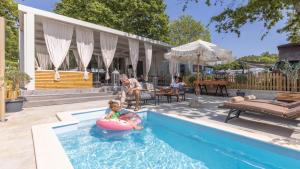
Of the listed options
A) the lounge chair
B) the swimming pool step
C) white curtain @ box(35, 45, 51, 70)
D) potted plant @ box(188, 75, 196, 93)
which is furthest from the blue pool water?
white curtain @ box(35, 45, 51, 70)

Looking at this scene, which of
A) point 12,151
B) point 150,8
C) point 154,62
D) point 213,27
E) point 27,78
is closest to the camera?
point 12,151

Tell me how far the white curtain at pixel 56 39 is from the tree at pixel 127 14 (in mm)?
11020

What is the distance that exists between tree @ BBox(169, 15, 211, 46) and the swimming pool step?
92.2ft

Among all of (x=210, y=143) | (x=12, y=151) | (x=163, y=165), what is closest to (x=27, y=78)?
(x=12, y=151)

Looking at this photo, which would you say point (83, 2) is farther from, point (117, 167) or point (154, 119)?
point (117, 167)

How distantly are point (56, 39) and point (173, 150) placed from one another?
7932 millimetres

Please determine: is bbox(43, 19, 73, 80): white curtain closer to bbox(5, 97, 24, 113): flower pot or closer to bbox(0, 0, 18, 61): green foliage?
bbox(5, 97, 24, 113): flower pot

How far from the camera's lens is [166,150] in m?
4.30

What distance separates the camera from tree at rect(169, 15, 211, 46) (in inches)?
1412

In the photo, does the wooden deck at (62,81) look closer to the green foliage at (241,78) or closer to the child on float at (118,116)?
the child on float at (118,116)

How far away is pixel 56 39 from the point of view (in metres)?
9.27

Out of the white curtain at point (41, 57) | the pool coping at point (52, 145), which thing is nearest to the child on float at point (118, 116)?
the pool coping at point (52, 145)

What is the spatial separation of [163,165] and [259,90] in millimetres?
9299

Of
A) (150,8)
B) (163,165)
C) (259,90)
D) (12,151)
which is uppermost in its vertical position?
(150,8)
